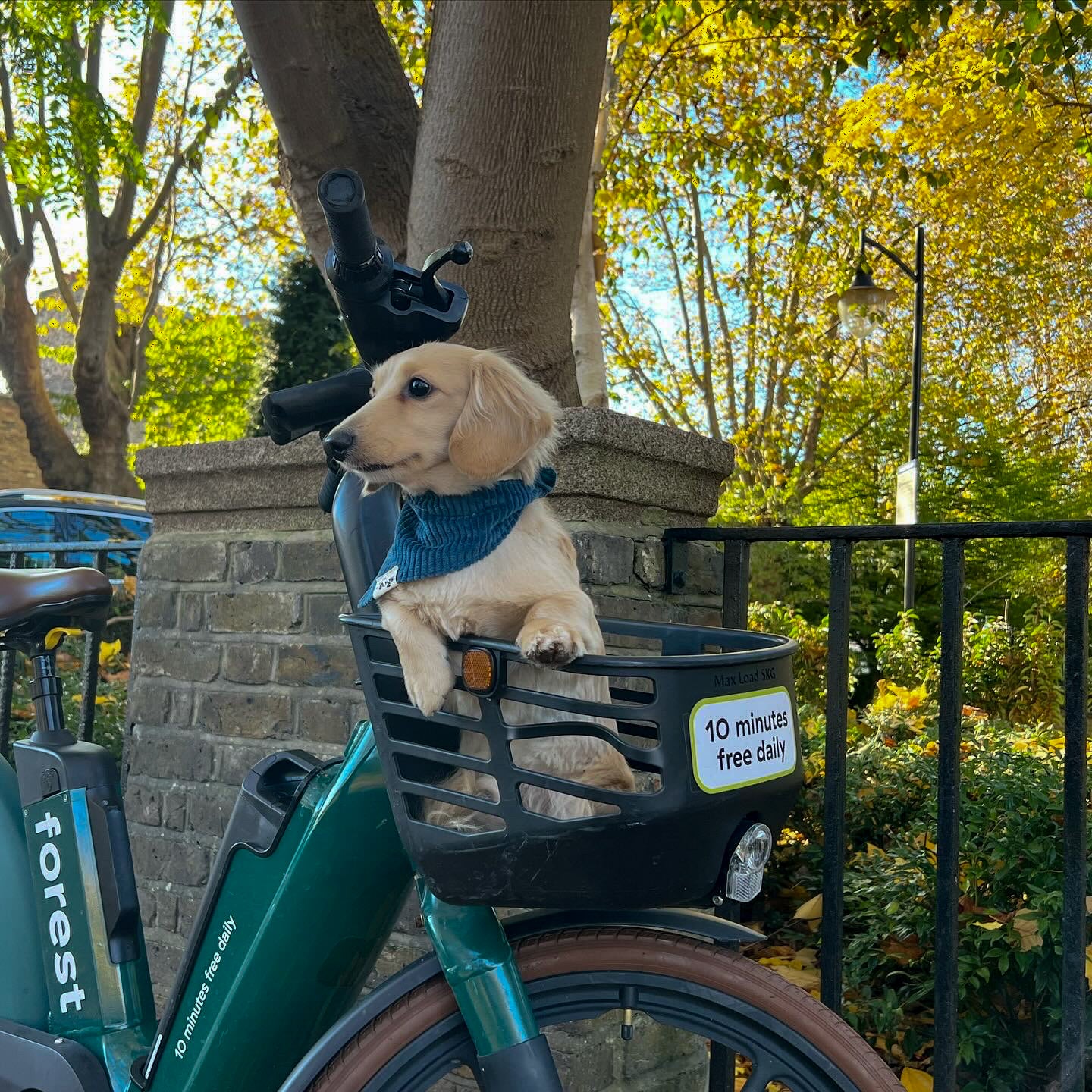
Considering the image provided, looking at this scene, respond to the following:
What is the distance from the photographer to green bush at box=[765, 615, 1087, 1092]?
247 centimetres

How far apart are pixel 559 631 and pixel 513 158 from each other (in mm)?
2265

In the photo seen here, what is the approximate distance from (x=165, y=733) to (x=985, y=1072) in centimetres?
225

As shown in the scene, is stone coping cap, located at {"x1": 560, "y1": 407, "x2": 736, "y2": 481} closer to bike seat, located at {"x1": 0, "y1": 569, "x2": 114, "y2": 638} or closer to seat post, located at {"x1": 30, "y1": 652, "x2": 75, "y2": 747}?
bike seat, located at {"x1": 0, "y1": 569, "x2": 114, "y2": 638}

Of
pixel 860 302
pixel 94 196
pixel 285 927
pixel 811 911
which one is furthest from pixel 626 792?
pixel 94 196

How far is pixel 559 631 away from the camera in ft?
3.52

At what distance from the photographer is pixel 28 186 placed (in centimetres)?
875

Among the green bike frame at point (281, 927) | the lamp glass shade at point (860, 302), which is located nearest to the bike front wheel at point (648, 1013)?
the green bike frame at point (281, 927)

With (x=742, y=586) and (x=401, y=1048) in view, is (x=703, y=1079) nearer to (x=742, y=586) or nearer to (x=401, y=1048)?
(x=742, y=586)

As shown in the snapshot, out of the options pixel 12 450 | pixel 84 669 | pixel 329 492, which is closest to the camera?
pixel 329 492

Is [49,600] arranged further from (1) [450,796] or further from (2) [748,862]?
(2) [748,862]

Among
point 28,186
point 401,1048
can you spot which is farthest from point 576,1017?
point 28,186

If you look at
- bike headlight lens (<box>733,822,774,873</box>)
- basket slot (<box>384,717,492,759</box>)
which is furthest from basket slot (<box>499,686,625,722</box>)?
bike headlight lens (<box>733,822,774,873</box>)

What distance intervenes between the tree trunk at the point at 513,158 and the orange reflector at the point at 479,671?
197cm

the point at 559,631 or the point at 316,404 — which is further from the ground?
the point at 316,404
